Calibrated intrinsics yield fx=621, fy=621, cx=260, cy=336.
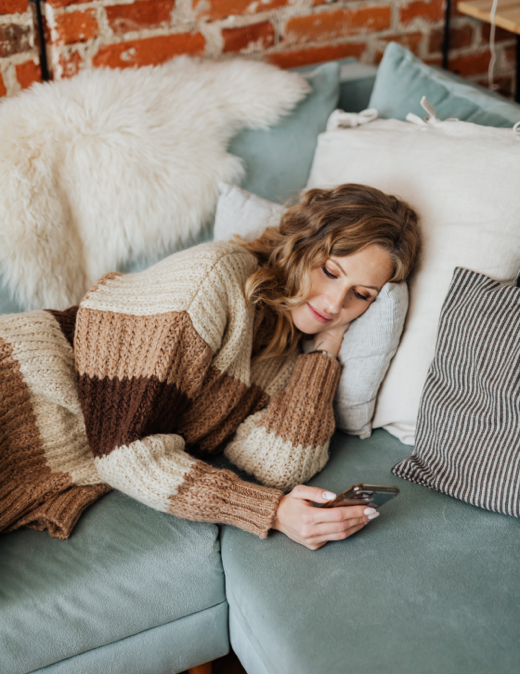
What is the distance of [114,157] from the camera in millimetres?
1286

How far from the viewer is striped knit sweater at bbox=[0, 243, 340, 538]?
1.06m

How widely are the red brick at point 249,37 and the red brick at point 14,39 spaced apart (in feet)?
1.67

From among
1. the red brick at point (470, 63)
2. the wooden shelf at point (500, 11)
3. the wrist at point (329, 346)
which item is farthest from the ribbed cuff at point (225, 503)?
the red brick at point (470, 63)

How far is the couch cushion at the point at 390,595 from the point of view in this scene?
0.86m

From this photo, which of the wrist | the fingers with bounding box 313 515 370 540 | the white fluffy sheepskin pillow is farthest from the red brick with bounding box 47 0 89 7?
the fingers with bounding box 313 515 370 540

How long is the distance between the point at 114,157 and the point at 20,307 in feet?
1.20

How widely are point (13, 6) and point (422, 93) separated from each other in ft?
3.19

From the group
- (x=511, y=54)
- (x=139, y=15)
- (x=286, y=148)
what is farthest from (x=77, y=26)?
(x=511, y=54)

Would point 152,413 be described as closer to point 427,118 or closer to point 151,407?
point 151,407

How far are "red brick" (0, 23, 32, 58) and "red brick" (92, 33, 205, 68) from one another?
0.52 feet

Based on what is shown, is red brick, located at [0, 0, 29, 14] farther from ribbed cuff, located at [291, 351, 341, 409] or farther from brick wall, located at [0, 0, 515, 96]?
ribbed cuff, located at [291, 351, 341, 409]

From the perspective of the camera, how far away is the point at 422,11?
75.2 inches

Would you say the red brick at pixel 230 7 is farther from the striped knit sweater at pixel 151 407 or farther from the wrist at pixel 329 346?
the wrist at pixel 329 346

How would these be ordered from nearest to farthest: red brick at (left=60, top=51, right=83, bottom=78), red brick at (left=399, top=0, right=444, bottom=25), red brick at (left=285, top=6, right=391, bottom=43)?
red brick at (left=60, top=51, right=83, bottom=78), red brick at (left=285, top=6, right=391, bottom=43), red brick at (left=399, top=0, right=444, bottom=25)
